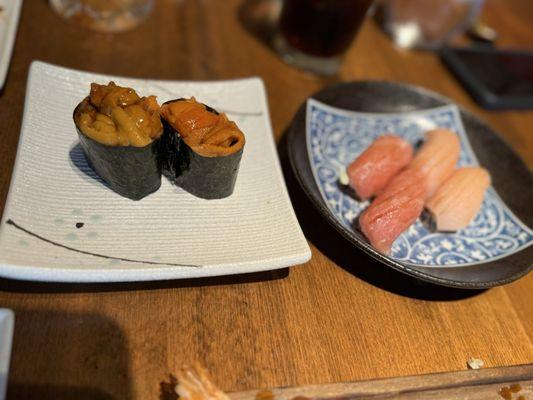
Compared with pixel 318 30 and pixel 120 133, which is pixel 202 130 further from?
pixel 318 30

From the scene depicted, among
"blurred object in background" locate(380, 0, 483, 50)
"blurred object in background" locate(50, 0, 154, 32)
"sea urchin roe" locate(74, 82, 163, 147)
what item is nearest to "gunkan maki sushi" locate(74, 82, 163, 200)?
"sea urchin roe" locate(74, 82, 163, 147)

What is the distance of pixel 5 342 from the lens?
0.84m

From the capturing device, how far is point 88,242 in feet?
3.31

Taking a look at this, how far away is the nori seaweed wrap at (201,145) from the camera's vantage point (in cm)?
109

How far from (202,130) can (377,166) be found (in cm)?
59

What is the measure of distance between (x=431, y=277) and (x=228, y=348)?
21.1 inches

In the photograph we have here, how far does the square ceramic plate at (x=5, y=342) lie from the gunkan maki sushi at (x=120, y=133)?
391 mm

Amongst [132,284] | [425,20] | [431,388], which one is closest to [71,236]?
[132,284]

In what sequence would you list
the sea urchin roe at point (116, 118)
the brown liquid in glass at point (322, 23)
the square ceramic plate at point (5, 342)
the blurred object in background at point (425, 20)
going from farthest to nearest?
the blurred object in background at point (425, 20) < the brown liquid in glass at point (322, 23) < the sea urchin roe at point (116, 118) < the square ceramic plate at point (5, 342)

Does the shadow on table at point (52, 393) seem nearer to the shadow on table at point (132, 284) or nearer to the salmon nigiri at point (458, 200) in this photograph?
the shadow on table at point (132, 284)

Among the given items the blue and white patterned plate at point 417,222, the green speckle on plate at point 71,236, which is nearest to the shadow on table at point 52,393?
the green speckle on plate at point 71,236

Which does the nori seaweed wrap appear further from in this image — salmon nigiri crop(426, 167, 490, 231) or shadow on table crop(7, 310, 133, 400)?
salmon nigiri crop(426, 167, 490, 231)

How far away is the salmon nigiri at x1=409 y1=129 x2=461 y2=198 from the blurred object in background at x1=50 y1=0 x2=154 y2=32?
1.27 metres

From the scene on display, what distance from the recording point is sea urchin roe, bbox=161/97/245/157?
1.09 m
